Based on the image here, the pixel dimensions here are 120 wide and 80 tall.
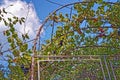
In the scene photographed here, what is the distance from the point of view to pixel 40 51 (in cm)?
586

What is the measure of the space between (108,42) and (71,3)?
1524 mm

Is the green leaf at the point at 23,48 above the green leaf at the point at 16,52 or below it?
above

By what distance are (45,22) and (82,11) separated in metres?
0.95

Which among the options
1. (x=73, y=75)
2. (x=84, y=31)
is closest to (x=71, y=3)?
(x=84, y=31)

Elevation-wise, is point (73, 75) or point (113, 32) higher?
point (113, 32)

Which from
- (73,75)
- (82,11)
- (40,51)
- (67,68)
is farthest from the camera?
(82,11)

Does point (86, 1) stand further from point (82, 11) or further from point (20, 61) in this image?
point (20, 61)

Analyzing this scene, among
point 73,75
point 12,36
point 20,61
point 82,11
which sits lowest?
point 73,75

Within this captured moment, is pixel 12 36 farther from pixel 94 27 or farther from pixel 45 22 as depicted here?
pixel 94 27

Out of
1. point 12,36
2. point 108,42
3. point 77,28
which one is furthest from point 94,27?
point 12,36

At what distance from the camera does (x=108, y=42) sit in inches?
279

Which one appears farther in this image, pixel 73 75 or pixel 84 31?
pixel 84 31

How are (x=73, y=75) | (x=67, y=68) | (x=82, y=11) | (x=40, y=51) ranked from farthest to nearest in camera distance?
(x=82, y=11) → (x=40, y=51) → (x=67, y=68) → (x=73, y=75)

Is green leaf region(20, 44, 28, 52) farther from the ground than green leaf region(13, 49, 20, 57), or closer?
farther from the ground
